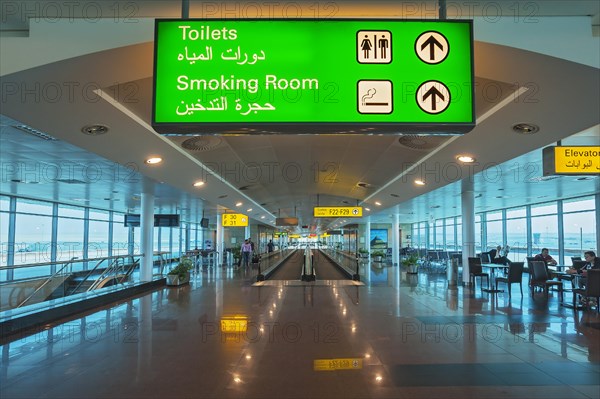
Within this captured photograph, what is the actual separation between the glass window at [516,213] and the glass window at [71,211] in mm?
27283

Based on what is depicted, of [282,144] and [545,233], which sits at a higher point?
[282,144]

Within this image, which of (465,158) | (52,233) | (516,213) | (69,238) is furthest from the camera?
(516,213)

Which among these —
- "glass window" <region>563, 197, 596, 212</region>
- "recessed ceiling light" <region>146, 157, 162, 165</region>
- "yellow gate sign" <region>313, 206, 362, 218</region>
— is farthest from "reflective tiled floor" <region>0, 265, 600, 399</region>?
"glass window" <region>563, 197, 596, 212</region>

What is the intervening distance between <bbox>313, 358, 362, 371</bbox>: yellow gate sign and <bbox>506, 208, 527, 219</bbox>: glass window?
22292 mm

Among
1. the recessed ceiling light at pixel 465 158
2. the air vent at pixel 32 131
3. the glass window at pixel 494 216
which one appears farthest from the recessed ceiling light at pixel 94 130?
the glass window at pixel 494 216

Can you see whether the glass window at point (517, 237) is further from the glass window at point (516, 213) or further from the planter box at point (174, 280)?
the planter box at point (174, 280)

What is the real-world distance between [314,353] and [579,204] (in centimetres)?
1846

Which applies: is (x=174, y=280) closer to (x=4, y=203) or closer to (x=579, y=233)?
(x=4, y=203)

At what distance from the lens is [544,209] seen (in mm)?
22016

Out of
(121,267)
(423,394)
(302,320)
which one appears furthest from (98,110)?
(121,267)

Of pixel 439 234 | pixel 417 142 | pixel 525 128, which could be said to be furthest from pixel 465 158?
pixel 439 234

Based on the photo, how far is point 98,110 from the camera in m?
5.09

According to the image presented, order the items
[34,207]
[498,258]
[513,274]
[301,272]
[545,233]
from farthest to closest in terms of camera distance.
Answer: [301,272], [545,233], [34,207], [498,258], [513,274]

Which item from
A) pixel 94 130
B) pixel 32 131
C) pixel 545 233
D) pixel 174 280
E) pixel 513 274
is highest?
pixel 32 131
